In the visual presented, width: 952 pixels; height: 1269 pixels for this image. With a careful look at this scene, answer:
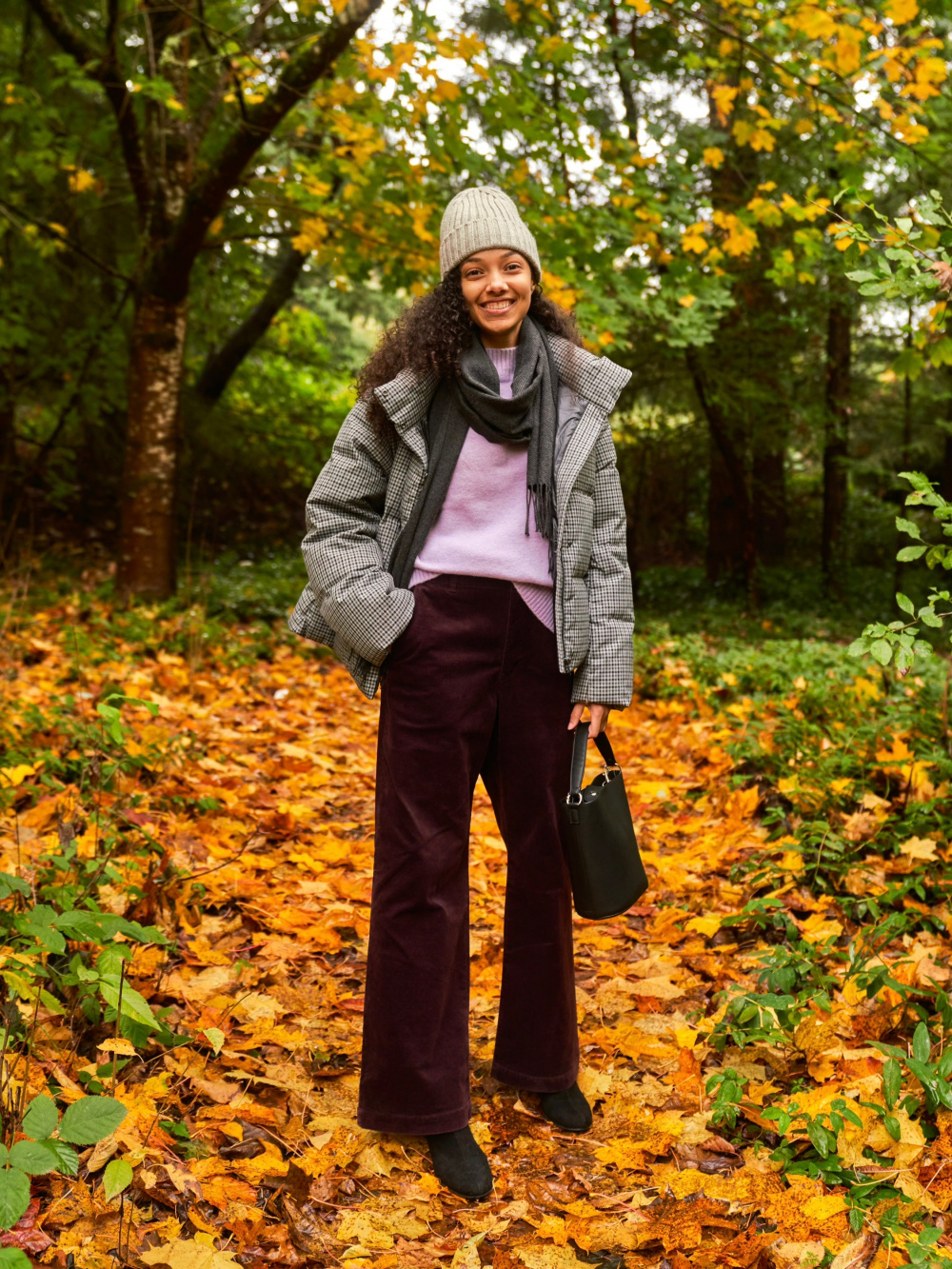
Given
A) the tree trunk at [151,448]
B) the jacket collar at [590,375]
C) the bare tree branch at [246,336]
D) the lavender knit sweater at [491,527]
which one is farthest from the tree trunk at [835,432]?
the lavender knit sweater at [491,527]

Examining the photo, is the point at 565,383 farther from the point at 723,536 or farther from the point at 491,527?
the point at 723,536

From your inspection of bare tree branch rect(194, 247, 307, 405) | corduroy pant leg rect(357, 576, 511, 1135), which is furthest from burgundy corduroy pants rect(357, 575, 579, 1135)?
bare tree branch rect(194, 247, 307, 405)

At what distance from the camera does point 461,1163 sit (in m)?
2.40

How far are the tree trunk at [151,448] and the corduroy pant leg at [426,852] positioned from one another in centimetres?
599

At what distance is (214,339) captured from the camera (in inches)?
452

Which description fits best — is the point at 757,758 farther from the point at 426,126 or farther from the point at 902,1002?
the point at 426,126

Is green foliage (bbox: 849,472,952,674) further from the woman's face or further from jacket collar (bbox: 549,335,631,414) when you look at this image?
the woman's face

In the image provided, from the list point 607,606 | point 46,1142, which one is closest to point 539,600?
point 607,606

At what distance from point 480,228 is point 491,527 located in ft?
2.26

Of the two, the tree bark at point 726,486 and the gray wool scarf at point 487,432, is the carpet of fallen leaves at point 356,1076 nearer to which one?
the gray wool scarf at point 487,432

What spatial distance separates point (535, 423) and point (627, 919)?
208 centimetres

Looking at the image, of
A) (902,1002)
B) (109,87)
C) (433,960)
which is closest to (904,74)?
(109,87)

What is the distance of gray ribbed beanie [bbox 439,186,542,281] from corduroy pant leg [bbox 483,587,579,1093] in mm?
810

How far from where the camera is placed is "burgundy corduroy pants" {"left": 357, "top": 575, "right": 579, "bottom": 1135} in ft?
7.98
